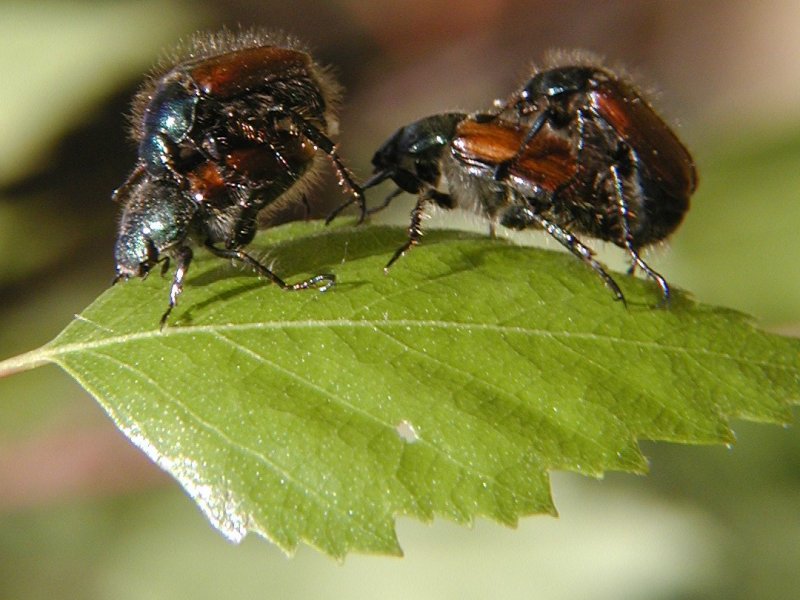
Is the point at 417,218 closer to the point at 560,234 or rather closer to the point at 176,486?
the point at 560,234

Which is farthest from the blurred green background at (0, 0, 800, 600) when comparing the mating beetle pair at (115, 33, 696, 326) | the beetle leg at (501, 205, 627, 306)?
the beetle leg at (501, 205, 627, 306)

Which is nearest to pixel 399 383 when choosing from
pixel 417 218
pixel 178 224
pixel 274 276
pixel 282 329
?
pixel 282 329

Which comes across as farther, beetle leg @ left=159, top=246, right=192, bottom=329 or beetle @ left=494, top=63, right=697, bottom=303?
beetle @ left=494, top=63, right=697, bottom=303

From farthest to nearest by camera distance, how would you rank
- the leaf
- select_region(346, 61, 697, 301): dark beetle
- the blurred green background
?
the blurred green background < select_region(346, 61, 697, 301): dark beetle < the leaf

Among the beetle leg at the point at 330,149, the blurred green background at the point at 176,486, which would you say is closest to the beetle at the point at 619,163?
the blurred green background at the point at 176,486

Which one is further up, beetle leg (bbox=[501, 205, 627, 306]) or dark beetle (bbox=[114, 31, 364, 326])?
dark beetle (bbox=[114, 31, 364, 326])

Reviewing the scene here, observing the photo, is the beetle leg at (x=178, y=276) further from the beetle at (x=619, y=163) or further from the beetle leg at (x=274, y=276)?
the beetle at (x=619, y=163)

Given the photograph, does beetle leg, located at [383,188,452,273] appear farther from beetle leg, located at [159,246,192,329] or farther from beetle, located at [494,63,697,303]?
beetle leg, located at [159,246,192,329]

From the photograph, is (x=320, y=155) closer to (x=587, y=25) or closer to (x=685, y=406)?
(x=685, y=406)
